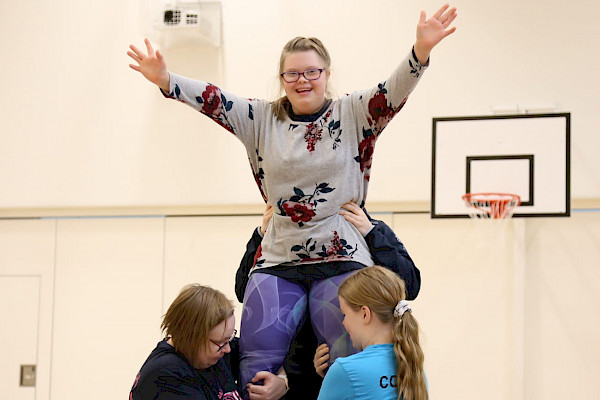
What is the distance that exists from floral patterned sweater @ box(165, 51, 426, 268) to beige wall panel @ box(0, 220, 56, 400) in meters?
3.18

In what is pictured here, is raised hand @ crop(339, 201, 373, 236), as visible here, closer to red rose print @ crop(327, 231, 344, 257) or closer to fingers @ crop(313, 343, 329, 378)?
red rose print @ crop(327, 231, 344, 257)

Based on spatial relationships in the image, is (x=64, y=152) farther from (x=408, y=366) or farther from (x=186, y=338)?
(x=408, y=366)

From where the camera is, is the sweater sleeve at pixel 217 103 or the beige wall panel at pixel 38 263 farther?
the beige wall panel at pixel 38 263

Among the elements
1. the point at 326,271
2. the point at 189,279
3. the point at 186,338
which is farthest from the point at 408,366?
the point at 189,279

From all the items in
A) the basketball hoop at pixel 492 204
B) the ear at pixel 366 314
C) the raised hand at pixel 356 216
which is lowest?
the ear at pixel 366 314

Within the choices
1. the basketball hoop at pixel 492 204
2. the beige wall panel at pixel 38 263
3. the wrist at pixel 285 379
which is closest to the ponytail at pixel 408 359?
the wrist at pixel 285 379

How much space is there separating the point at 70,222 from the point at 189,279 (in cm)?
92

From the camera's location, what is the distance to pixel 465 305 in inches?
173

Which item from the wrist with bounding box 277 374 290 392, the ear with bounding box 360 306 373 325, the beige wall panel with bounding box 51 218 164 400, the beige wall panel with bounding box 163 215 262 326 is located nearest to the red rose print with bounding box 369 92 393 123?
the ear with bounding box 360 306 373 325

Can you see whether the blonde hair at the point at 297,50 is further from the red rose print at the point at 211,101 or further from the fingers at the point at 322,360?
the fingers at the point at 322,360

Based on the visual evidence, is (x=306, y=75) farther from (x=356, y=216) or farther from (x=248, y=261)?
(x=248, y=261)

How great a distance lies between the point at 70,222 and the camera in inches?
195

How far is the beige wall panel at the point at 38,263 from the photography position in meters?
4.92

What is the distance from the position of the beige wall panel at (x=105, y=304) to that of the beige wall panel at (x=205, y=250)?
0.27 feet
